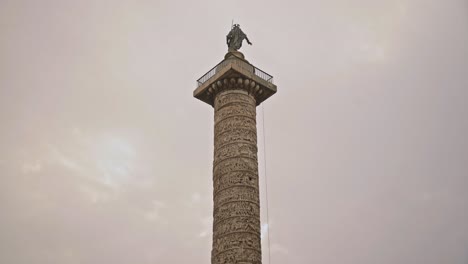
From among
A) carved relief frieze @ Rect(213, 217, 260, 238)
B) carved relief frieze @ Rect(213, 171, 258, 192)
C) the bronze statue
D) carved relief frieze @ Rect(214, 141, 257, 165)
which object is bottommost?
carved relief frieze @ Rect(213, 217, 260, 238)

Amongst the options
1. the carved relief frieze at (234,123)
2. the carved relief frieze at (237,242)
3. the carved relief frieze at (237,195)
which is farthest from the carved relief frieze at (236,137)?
the carved relief frieze at (237,242)

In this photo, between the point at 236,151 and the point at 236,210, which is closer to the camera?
the point at 236,210

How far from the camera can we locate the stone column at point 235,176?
44.4 feet

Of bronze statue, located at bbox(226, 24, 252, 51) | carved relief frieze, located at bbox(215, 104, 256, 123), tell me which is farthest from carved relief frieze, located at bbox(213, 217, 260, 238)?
bronze statue, located at bbox(226, 24, 252, 51)

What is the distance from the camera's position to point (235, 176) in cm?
1428

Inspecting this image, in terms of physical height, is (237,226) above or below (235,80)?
below

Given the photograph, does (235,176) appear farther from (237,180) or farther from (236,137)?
(236,137)

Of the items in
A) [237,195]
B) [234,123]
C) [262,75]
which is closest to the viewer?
[237,195]

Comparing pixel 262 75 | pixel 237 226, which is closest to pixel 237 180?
pixel 237 226

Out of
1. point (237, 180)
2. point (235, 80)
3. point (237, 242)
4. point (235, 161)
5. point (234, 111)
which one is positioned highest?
point (235, 80)

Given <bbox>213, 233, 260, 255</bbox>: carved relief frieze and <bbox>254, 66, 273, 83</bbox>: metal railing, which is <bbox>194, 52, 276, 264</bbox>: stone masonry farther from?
<bbox>254, 66, 273, 83</bbox>: metal railing

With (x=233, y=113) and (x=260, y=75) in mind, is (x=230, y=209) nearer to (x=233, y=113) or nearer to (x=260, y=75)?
(x=233, y=113)

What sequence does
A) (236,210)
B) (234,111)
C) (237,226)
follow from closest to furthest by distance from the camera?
(237,226) → (236,210) → (234,111)

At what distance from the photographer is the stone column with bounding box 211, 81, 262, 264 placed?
1354cm
